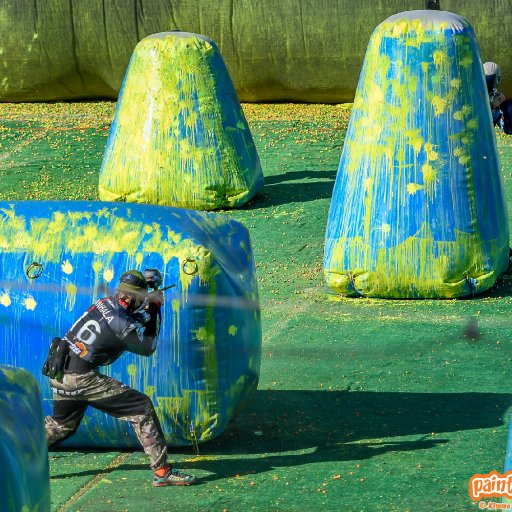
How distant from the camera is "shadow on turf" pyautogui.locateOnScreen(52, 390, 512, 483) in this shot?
679cm

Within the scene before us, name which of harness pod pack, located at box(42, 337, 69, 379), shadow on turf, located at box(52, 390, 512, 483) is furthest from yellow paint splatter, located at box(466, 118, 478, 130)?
harness pod pack, located at box(42, 337, 69, 379)

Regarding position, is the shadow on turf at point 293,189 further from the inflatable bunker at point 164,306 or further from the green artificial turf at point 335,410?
the inflatable bunker at point 164,306

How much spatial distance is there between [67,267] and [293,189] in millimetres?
6376

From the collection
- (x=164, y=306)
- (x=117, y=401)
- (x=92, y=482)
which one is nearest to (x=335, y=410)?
(x=164, y=306)

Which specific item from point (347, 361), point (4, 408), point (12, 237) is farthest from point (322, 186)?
point (4, 408)

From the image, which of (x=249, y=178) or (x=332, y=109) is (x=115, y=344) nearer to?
(x=249, y=178)

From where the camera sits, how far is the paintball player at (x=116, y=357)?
6.43 metres

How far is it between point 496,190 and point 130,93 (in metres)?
4.17

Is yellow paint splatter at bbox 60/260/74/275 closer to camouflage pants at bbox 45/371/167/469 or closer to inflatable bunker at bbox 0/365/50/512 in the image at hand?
camouflage pants at bbox 45/371/167/469

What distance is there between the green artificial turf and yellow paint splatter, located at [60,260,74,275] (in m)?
1.06

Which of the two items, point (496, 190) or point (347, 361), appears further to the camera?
point (496, 190)

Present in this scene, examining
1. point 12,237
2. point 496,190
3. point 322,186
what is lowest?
point 322,186

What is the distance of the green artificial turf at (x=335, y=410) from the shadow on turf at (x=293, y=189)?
8 cm

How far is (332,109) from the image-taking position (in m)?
15.7
